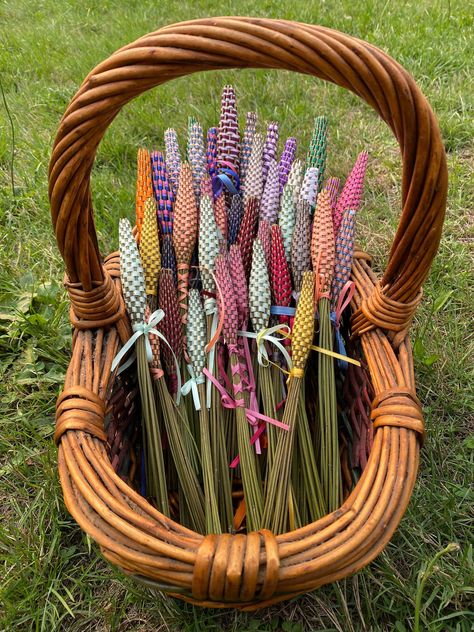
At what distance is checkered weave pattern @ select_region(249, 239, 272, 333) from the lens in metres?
0.92

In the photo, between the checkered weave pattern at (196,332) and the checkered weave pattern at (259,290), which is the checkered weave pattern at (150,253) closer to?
the checkered weave pattern at (196,332)

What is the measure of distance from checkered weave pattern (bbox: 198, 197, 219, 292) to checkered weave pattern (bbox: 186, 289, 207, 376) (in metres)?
0.05

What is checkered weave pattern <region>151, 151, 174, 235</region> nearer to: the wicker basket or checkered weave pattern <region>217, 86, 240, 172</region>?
checkered weave pattern <region>217, 86, 240, 172</region>

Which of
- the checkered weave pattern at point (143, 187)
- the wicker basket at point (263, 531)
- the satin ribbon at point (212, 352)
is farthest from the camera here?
the checkered weave pattern at point (143, 187)

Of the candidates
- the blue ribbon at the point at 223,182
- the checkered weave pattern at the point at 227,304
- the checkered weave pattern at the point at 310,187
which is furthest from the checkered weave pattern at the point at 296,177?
the checkered weave pattern at the point at 227,304

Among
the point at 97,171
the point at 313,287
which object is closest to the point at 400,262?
the point at 313,287

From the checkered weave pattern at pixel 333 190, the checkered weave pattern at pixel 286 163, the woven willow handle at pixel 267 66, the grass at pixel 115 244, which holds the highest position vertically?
the woven willow handle at pixel 267 66

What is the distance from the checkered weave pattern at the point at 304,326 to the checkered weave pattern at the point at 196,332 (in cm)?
17

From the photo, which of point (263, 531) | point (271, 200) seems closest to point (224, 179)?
point (271, 200)

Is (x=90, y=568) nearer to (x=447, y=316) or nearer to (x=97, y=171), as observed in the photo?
(x=447, y=316)

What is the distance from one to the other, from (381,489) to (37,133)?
5.52 feet

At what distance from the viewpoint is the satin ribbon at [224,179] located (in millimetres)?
1077

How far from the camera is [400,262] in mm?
729

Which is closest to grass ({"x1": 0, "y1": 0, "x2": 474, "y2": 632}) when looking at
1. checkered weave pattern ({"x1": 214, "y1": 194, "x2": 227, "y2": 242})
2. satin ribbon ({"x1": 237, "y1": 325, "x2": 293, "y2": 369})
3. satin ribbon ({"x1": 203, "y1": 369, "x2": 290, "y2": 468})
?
satin ribbon ({"x1": 203, "y1": 369, "x2": 290, "y2": 468})
